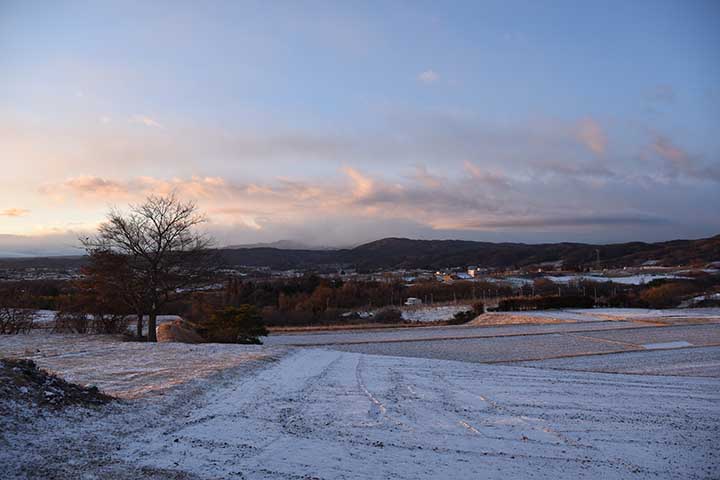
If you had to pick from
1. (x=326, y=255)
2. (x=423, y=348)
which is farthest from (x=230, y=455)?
(x=326, y=255)

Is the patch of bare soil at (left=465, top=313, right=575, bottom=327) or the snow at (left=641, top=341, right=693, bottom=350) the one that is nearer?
the snow at (left=641, top=341, right=693, bottom=350)

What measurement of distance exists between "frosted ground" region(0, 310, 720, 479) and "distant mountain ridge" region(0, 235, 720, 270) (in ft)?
275

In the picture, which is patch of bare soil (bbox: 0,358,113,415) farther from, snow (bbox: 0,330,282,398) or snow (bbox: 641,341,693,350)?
snow (bbox: 641,341,693,350)

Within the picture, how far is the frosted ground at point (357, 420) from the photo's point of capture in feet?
20.8

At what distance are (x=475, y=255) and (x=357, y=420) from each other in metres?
124

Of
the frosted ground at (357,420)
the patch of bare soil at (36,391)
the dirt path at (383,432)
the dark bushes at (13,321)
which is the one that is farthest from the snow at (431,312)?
the patch of bare soil at (36,391)

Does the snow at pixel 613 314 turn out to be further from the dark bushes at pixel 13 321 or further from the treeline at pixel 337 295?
the dark bushes at pixel 13 321

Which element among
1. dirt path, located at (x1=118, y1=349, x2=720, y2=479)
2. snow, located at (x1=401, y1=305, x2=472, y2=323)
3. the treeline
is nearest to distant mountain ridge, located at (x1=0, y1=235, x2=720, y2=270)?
the treeline

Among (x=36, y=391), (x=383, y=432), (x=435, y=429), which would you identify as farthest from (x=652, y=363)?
(x=36, y=391)

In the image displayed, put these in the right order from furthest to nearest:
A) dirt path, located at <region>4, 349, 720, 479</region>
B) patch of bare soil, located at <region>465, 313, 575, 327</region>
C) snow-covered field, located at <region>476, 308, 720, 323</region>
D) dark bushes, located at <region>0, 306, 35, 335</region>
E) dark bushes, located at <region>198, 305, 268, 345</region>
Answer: patch of bare soil, located at <region>465, 313, 575, 327</region>, snow-covered field, located at <region>476, 308, 720, 323</region>, dark bushes, located at <region>198, 305, 268, 345</region>, dark bushes, located at <region>0, 306, 35, 335</region>, dirt path, located at <region>4, 349, 720, 479</region>

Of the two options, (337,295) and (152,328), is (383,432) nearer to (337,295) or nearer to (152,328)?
(152,328)

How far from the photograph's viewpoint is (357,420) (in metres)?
8.77

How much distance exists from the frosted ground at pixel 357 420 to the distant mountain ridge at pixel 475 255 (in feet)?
275

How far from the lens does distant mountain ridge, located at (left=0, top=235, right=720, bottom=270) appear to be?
10525 cm
